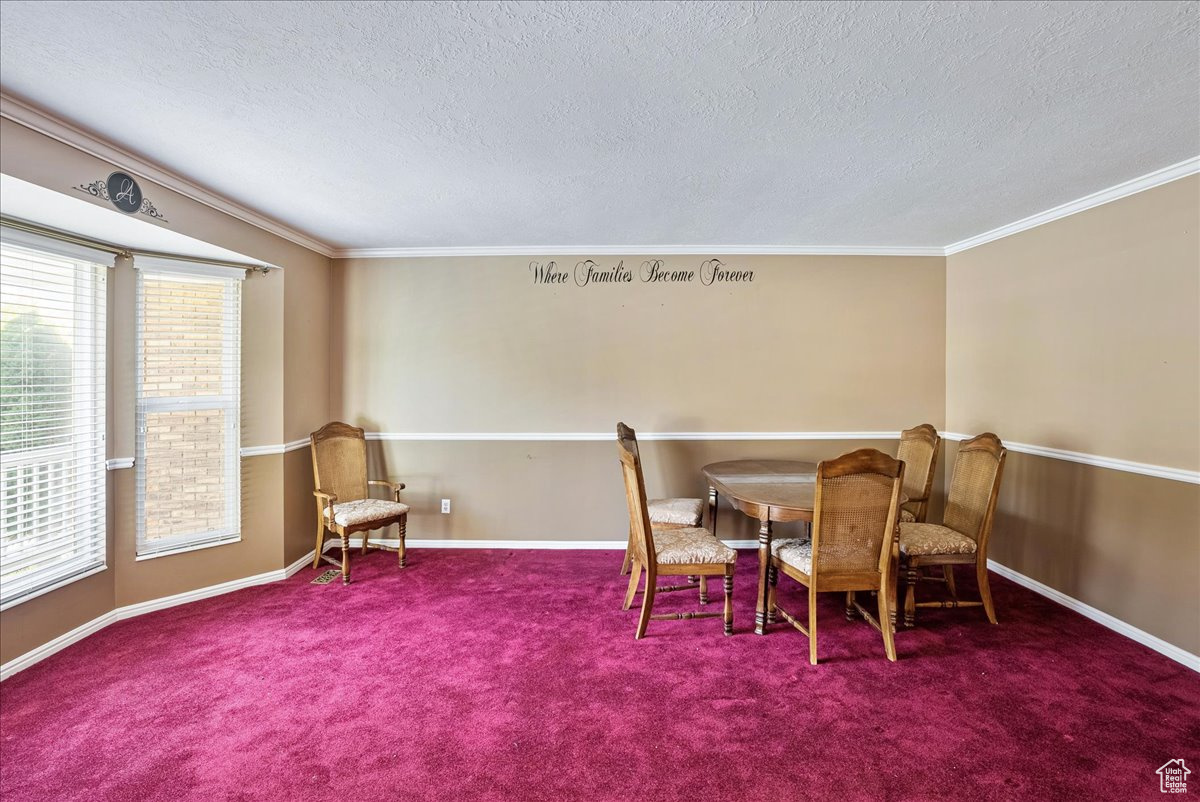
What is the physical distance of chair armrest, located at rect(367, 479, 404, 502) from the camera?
3.74 m

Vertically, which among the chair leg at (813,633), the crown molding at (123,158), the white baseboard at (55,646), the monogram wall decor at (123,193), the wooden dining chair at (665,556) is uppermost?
the crown molding at (123,158)

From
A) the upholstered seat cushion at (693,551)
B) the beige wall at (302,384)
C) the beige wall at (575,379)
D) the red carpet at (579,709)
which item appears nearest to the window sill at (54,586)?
the red carpet at (579,709)

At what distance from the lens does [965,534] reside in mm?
2947

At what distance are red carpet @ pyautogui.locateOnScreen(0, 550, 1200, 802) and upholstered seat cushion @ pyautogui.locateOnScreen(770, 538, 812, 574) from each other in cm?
43

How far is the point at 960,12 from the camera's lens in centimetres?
144

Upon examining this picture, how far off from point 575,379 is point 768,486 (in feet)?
5.87

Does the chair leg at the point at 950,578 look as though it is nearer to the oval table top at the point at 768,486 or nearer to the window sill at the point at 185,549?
the oval table top at the point at 768,486

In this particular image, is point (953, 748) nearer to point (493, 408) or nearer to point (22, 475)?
point (493, 408)

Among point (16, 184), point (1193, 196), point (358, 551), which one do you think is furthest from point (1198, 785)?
point (16, 184)

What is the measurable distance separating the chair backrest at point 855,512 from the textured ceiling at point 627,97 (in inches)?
58.7

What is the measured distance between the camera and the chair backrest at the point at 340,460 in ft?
12.0

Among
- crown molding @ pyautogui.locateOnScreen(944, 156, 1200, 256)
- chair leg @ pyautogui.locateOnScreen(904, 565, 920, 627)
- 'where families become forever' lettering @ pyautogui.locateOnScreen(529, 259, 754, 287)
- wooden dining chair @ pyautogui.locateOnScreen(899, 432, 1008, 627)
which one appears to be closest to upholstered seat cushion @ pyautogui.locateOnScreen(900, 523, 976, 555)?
wooden dining chair @ pyautogui.locateOnScreen(899, 432, 1008, 627)

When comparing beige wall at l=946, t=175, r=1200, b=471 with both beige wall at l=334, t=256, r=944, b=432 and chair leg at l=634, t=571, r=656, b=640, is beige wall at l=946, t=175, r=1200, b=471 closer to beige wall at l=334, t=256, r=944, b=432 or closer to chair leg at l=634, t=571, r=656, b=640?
beige wall at l=334, t=256, r=944, b=432

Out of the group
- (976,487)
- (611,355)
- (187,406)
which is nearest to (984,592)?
(976,487)
